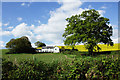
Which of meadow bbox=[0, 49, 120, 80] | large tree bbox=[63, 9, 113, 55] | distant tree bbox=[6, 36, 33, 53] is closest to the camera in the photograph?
meadow bbox=[0, 49, 120, 80]

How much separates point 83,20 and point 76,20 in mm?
1316

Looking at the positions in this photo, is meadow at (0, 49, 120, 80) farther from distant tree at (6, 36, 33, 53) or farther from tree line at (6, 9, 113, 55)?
distant tree at (6, 36, 33, 53)

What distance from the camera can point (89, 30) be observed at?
22.9 metres

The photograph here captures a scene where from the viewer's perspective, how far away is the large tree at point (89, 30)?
23188 mm

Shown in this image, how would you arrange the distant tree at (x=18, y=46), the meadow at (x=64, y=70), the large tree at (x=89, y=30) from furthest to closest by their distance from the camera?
the distant tree at (x=18, y=46) < the large tree at (x=89, y=30) < the meadow at (x=64, y=70)

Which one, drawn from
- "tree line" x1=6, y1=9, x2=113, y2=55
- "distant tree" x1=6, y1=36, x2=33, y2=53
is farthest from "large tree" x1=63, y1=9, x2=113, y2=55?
"distant tree" x1=6, y1=36, x2=33, y2=53

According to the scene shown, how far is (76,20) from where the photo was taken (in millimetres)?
25016

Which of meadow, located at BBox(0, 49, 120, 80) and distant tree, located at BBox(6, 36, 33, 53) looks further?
distant tree, located at BBox(6, 36, 33, 53)

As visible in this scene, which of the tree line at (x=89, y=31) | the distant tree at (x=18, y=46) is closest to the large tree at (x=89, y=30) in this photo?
the tree line at (x=89, y=31)

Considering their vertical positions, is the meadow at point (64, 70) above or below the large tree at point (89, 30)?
below

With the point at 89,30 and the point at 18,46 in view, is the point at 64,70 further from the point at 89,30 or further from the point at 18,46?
the point at 18,46

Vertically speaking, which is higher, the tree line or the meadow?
the tree line

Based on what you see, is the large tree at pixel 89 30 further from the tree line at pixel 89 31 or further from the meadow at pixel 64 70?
the meadow at pixel 64 70

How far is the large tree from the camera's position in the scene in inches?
913
